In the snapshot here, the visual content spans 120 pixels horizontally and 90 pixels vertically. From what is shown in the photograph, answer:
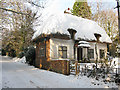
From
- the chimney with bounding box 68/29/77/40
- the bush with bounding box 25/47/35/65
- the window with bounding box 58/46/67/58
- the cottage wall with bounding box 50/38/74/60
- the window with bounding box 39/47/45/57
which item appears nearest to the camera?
the cottage wall with bounding box 50/38/74/60

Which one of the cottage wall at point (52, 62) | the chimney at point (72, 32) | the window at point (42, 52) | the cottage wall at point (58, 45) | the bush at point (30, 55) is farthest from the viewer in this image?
the bush at point (30, 55)

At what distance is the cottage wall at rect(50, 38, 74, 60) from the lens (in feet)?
38.8

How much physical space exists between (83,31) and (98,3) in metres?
15.1

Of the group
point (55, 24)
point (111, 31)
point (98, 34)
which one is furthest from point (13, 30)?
point (111, 31)

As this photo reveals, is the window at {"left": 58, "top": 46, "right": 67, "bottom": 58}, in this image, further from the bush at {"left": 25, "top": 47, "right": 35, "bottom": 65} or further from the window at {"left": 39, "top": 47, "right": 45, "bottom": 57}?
the bush at {"left": 25, "top": 47, "right": 35, "bottom": 65}

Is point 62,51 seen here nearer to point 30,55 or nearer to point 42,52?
point 42,52

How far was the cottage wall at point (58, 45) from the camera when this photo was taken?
11820 mm

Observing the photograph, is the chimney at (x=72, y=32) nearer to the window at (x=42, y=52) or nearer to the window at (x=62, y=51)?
the window at (x=62, y=51)

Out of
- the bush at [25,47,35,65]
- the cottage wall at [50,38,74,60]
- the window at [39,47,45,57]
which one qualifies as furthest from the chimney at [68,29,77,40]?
the bush at [25,47,35,65]

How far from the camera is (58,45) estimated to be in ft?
40.5

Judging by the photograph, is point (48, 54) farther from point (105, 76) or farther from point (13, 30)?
point (13, 30)

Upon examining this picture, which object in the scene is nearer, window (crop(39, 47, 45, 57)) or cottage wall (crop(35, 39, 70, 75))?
cottage wall (crop(35, 39, 70, 75))

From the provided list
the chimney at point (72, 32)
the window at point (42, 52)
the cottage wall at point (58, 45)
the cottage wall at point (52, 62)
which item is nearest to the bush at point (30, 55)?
the cottage wall at point (52, 62)

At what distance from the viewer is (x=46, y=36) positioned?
11.7 metres
